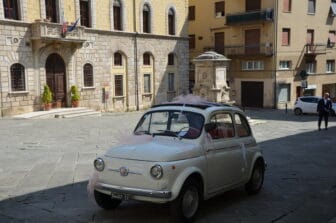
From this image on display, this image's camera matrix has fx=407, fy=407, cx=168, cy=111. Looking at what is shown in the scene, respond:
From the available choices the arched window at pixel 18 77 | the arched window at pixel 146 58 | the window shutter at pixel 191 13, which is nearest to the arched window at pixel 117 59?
the arched window at pixel 146 58

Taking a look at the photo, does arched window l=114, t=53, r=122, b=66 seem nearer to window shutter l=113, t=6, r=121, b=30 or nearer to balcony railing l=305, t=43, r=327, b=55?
window shutter l=113, t=6, r=121, b=30

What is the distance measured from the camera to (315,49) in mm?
39531

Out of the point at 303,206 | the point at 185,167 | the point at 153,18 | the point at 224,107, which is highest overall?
the point at 153,18

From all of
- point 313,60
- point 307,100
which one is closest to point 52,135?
point 307,100

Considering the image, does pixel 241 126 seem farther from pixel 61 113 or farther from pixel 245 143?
pixel 61 113

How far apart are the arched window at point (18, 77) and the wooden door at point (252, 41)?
2144 cm

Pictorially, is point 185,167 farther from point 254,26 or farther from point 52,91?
point 254,26

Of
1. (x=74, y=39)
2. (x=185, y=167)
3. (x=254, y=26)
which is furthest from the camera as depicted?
(x=254, y=26)

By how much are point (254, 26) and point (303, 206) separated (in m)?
32.2

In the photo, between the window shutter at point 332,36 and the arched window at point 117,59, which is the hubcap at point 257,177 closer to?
the arched window at point 117,59

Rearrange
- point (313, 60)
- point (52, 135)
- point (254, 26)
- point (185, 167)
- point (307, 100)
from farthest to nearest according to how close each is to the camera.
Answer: point (313, 60), point (254, 26), point (307, 100), point (52, 135), point (185, 167)

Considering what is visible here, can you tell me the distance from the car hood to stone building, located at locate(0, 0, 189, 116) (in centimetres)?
1844

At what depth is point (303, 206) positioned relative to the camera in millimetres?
7230

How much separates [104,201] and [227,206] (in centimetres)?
215
